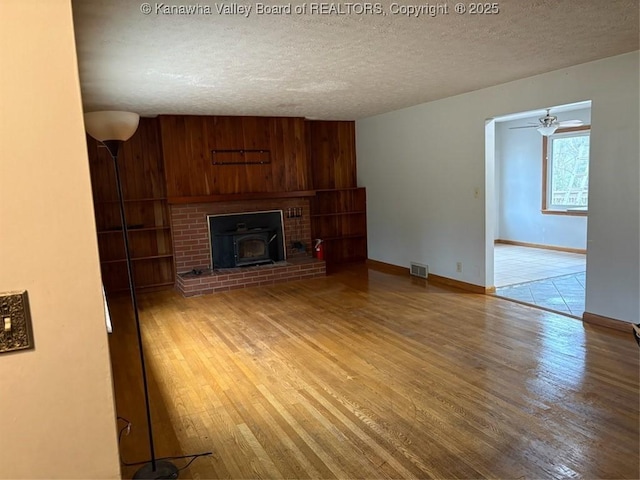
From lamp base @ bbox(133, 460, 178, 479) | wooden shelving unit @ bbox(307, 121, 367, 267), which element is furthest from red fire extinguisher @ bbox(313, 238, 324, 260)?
lamp base @ bbox(133, 460, 178, 479)

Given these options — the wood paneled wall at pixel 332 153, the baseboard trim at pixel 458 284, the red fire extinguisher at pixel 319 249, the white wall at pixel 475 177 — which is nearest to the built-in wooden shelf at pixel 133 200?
the red fire extinguisher at pixel 319 249

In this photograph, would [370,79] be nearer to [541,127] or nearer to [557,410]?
[557,410]

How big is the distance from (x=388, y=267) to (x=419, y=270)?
75cm

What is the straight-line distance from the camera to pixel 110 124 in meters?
2.08

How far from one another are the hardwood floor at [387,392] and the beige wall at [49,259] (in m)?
1.27

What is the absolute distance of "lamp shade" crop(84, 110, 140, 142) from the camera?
2.05m

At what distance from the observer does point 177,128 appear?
18.9ft

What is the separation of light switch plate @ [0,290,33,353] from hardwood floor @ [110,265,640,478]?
146 cm

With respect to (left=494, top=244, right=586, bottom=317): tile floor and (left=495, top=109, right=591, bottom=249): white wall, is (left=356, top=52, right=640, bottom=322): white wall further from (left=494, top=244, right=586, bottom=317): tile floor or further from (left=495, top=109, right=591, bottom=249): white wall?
(left=495, top=109, right=591, bottom=249): white wall

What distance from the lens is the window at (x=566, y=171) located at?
24.9ft

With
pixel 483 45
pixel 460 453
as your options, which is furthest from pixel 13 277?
pixel 483 45

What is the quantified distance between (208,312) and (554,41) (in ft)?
13.0

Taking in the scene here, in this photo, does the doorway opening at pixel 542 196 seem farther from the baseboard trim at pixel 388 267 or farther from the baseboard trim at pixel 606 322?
the baseboard trim at pixel 606 322

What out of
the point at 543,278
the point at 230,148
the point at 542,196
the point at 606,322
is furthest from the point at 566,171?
the point at 230,148
